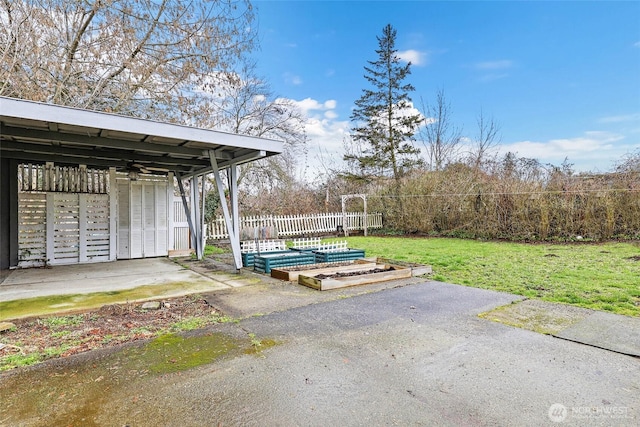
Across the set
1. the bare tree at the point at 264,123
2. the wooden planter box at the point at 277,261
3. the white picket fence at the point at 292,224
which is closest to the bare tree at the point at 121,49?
the bare tree at the point at 264,123

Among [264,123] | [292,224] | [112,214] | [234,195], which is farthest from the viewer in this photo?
[264,123]

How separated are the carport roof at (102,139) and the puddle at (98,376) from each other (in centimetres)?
316

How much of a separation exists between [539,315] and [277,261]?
441 centimetres

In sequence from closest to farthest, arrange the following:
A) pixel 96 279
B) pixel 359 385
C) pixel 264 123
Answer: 1. pixel 359 385
2. pixel 96 279
3. pixel 264 123

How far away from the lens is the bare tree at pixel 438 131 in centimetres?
1808

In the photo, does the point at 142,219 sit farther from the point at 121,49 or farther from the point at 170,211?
the point at 121,49

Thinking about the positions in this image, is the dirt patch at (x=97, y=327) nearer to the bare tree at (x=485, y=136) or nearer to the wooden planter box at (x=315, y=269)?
the wooden planter box at (x=315, y=269)

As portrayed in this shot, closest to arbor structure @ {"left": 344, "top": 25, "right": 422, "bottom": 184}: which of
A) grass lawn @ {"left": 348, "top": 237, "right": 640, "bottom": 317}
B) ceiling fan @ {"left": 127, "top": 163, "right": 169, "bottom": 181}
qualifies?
grass lawn @ {"left": 348, "top": 237, "right": 640, "bottom": 317}

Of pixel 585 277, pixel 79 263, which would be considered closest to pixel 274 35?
pixel 79 263

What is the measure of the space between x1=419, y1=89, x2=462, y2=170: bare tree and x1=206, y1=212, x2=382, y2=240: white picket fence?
5.83 metres

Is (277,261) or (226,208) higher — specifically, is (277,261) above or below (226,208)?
below

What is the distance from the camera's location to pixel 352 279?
5.46 m

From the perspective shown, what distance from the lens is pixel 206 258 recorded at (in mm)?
8602

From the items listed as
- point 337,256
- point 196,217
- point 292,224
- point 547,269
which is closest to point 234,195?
point 337,256
